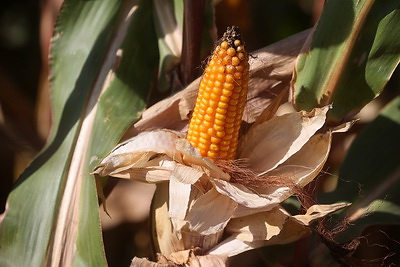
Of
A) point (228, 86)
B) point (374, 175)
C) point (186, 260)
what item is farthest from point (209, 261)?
point (374, 175)

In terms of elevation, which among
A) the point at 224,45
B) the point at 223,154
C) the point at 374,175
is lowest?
the point at 374,175

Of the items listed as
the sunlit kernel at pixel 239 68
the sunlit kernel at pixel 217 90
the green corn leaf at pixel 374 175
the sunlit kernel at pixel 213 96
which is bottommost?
the green corn leaf at pixel 374 175

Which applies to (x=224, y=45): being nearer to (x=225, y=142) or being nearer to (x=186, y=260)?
(x=225, y=142)

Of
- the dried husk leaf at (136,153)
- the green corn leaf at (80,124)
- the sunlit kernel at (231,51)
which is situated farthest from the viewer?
the green corn leaf at (80,124)

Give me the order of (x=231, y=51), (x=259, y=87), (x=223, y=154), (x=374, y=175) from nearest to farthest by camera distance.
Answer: (x=231, y=51)
(x=223, y=154)
(x=259, y=87)
(x=374, y=175)

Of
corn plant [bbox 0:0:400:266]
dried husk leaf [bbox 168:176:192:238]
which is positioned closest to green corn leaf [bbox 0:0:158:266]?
corn plant [bbox 0:0:400:266]

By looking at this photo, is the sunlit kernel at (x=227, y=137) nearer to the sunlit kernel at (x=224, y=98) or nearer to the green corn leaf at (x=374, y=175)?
the sunlit kernel at (x=224, y=98)

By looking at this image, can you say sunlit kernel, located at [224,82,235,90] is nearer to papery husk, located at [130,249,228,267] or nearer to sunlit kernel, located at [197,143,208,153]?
sunlit kernel, located at [197,143,208,153]

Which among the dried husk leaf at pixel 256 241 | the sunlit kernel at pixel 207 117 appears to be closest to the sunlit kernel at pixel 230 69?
the sunlit kernel at pixel 207 117
